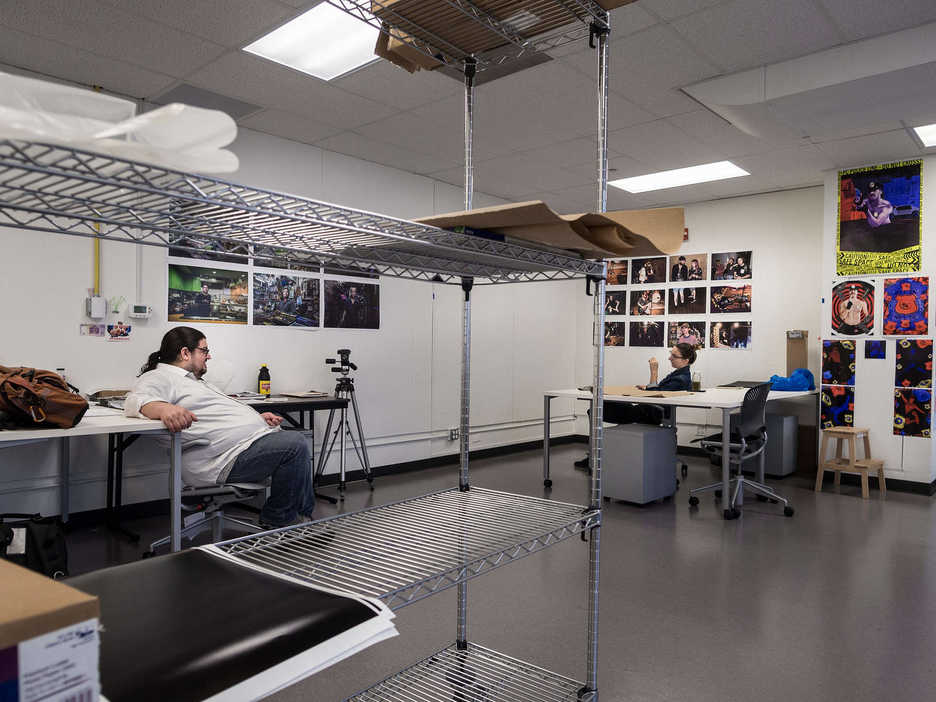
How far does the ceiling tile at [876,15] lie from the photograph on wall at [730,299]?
380 centimetres

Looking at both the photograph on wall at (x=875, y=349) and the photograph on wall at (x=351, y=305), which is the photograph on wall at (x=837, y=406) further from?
the photograph on wall at (x=351, y=305)

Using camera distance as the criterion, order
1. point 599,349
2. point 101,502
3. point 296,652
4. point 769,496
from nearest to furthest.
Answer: point 296,652 → point 599,349 → point 101,502 → point 769,496

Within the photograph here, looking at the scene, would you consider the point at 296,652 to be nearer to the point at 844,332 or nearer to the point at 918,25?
the point at 918,25

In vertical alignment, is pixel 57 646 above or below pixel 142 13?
below

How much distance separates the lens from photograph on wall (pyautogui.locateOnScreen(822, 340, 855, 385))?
5844mm

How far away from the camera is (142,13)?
10.7 ft

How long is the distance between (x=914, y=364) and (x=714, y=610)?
3926 millimetres

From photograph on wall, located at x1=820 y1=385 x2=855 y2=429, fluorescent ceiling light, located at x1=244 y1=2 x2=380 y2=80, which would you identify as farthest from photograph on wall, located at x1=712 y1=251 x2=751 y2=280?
fluorescent ceiling light, located at x1=244 y1=2 x2=380 y2=80

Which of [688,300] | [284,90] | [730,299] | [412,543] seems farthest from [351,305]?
[412,543]

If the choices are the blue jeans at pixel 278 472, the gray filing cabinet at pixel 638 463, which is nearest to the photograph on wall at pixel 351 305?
the blue jeans at pixel 278 472

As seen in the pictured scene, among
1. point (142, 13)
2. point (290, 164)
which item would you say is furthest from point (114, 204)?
point (290, 164)


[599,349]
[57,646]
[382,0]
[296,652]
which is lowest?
[296,652]

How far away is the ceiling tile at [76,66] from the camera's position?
362cm

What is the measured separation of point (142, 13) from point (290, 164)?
2146 millimetres
